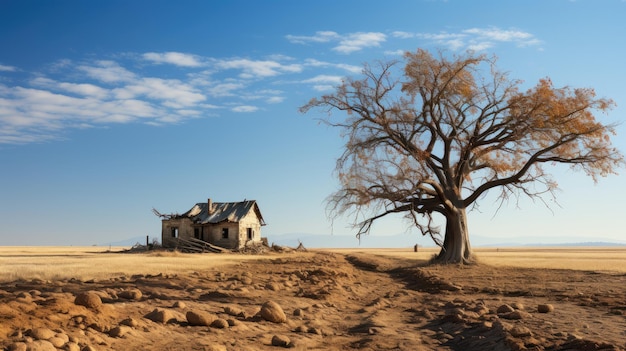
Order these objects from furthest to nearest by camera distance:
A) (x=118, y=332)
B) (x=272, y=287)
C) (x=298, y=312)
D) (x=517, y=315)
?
(x=272, y=287)
(x=298, y=312)
(x=517, y=315)
(x=118, y=332)

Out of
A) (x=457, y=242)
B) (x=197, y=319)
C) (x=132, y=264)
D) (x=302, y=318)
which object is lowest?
(x=302, y=318)

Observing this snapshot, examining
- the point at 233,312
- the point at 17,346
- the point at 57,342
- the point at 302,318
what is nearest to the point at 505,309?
the point at 302,318

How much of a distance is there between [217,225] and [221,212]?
224cm

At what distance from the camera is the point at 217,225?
5150 cm

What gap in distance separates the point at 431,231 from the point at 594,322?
1878 cm

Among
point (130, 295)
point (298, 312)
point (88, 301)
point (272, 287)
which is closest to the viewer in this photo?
point (88, 301)

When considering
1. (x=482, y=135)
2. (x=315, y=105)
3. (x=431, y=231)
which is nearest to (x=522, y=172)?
(x=482, y=135)

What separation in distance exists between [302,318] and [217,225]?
137 feet

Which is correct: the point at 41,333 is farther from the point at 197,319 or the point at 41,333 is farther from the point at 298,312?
the point at 298,312

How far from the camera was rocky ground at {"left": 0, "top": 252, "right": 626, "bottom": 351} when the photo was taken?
7363mm

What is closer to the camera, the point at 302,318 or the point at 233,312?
the point at 233,312

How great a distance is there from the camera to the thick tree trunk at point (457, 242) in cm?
2948

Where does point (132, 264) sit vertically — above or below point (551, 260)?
above

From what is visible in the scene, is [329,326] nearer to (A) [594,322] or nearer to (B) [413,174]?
(A) [594,322]
